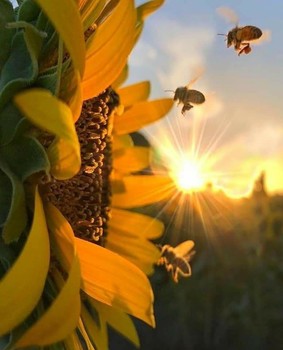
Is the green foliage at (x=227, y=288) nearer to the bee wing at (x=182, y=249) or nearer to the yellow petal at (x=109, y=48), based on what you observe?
the bee wing at (x=182, y=249)

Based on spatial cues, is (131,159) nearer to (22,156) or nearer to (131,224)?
(131,224)

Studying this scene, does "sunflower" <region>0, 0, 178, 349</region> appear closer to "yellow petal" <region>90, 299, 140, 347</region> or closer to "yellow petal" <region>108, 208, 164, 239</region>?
"yellow petal" <region>90, 299, 140, 347</region>

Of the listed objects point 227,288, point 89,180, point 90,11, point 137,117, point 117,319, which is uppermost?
point 90,11

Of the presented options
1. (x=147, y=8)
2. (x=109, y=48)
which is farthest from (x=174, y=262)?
(x=109, y=48)

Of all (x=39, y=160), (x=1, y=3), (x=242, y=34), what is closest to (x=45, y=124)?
(x=39, y=160)

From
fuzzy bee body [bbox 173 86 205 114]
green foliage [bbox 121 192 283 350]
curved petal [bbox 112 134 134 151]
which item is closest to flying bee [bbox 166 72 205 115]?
fuzzy bee body [bbox 173 86 205 114]

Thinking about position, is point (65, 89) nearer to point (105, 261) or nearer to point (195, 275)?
point (105, 261)
